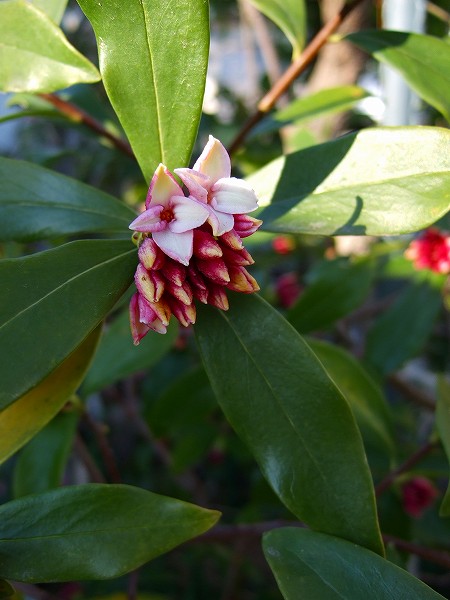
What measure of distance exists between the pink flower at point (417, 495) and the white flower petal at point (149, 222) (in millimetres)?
949

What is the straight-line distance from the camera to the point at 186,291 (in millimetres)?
527

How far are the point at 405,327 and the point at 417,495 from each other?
13.4 inches

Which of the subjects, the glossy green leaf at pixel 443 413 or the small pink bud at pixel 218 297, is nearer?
the small pink bud at pixel 218 297

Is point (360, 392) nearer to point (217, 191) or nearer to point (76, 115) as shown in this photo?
point (217, 191)

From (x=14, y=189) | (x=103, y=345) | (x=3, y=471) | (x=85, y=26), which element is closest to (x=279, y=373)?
(x=14, y=189)

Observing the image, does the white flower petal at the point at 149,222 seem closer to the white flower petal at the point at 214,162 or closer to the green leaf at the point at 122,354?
the white flower petal at the point at 214,162

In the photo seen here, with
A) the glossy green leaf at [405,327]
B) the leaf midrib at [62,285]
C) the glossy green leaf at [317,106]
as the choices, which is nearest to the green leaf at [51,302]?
the leaf midrib at [62,285]

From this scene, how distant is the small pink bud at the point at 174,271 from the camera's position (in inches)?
20.4

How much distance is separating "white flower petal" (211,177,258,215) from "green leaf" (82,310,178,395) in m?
0.43

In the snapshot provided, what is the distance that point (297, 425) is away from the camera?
55 centimetres

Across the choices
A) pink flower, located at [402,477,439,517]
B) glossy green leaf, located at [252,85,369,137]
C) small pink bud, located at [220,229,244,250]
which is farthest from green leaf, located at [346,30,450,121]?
pink flower, located at [402,477,439,517]

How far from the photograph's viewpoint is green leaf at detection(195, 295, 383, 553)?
0.54 metres

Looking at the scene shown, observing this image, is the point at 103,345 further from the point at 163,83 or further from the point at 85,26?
the point at 85,26

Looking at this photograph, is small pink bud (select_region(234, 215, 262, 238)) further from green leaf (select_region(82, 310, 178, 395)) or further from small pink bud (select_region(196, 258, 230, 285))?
green leaf (select_region(82, 310, 178, 395))
